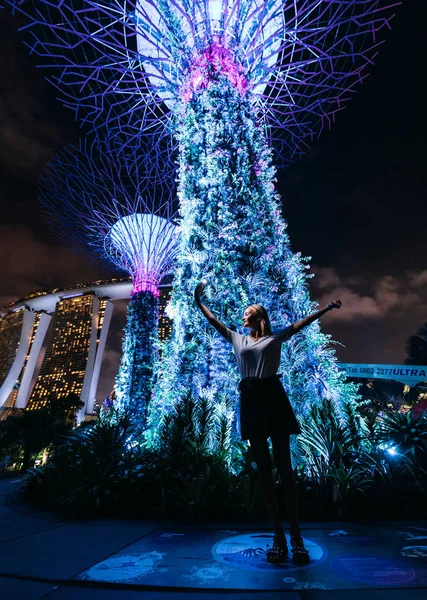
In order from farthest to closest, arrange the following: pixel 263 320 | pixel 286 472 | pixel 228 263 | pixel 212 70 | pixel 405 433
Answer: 1. pixel 212 70
2. pixel 228 263
3. pixel 405 433
4. pixel 263 320
5. pixel 286 472

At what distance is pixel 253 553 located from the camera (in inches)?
91.0

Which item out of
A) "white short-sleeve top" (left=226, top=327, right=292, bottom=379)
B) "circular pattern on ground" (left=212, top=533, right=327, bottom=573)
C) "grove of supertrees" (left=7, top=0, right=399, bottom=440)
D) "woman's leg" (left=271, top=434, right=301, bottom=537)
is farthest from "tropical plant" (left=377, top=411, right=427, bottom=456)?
"white short-sleeve top" (left=226, top=327, right=292, bottom=379)

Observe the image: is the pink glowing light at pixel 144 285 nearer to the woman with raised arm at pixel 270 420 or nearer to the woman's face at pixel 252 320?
the woman's face at pixel 252 320

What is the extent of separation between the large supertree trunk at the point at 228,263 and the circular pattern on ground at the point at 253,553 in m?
3.22

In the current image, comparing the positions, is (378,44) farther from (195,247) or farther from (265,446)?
(265,446)

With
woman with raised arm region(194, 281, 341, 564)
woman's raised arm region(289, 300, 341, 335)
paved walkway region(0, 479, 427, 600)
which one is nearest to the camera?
paved walkway region(0, 479, 427, 600)

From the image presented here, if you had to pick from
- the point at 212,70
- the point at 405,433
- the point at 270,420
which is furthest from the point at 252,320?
the point at 212,70

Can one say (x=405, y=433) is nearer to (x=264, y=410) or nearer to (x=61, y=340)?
(x=264, y=410)

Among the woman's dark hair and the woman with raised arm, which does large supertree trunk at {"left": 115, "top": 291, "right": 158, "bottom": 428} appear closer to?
the woman's dark hair

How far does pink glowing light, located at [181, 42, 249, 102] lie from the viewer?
8.48m

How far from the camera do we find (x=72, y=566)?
2031mm

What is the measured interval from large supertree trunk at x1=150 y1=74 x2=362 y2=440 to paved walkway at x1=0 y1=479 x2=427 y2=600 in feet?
10.4

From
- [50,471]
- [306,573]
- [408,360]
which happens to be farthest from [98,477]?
[408,360]

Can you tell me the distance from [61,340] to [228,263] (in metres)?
64.8
